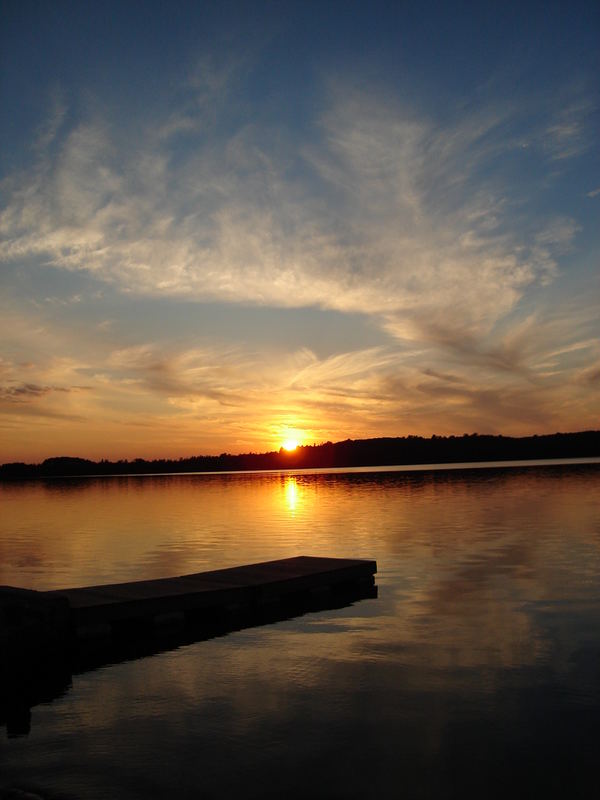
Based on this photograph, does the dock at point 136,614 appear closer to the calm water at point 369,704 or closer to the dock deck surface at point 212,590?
the dock deck surface at point 212,590

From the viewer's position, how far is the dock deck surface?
1545cm

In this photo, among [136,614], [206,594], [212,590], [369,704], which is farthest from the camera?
[212,590]

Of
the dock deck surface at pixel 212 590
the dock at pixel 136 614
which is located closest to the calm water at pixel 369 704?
the dock at pixel 136 614

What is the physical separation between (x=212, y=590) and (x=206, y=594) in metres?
0.24

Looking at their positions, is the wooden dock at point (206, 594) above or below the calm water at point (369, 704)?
above

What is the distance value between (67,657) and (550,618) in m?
9.95

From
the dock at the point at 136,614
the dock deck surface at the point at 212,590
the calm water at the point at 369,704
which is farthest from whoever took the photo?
the dock deck surface at the point at 212,590

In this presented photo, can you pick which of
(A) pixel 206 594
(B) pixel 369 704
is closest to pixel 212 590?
(A) pixel 206 594

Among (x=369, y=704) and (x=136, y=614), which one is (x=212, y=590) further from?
(x=369, y=704)

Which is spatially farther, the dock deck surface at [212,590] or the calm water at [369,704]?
the dock deck surface at [212,590]

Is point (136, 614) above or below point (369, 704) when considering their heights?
above

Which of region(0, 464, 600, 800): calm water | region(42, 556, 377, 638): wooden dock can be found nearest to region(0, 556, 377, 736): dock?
region(42, 556, 377, 638): wooden dock

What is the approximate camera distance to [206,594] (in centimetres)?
1703

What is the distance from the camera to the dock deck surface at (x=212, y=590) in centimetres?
1545
